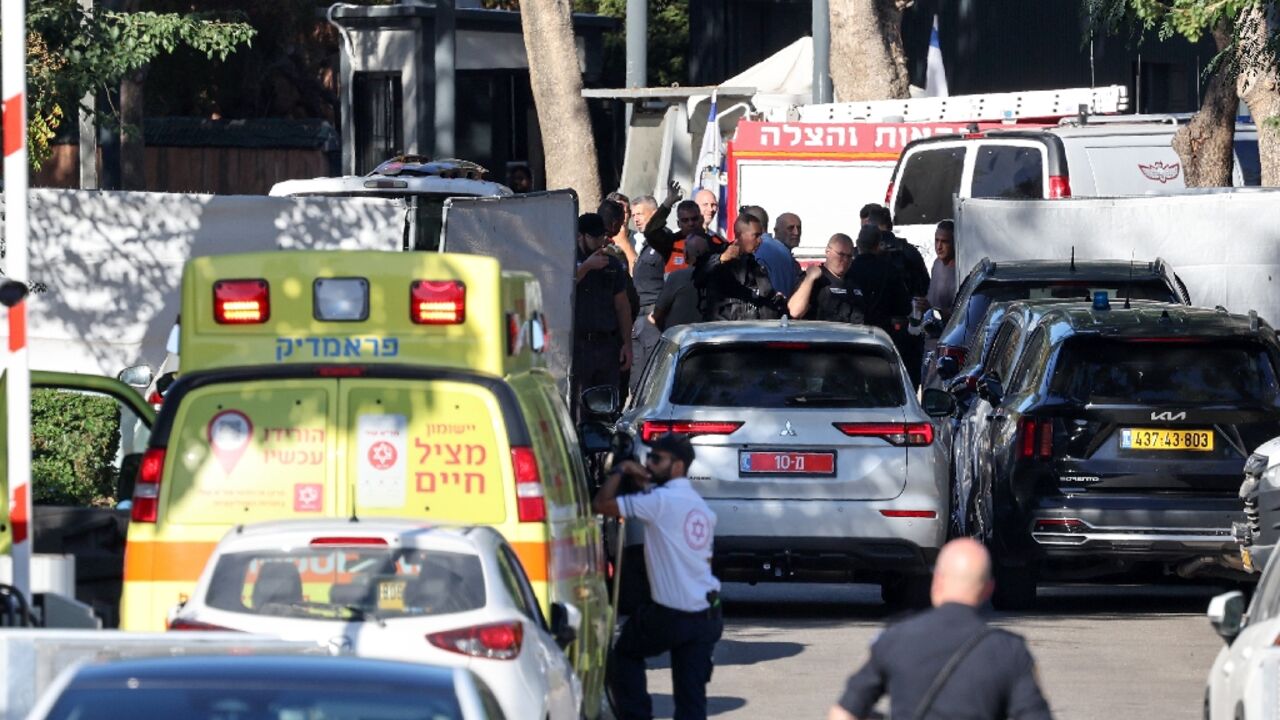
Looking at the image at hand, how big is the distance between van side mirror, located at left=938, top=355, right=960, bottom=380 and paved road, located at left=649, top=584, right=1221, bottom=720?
1.90 meters

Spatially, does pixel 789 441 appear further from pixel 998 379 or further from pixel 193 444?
pixel 193 444

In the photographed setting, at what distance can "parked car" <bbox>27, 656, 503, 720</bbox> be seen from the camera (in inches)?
230

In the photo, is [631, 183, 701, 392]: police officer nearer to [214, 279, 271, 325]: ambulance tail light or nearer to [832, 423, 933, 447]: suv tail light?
[832, 423, 933, 447]: suv tail light

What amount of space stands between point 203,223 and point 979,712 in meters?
12.5

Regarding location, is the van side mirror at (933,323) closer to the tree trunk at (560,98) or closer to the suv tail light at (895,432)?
the suv tail light at (895,432)

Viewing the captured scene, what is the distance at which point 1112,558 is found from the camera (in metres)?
13.7

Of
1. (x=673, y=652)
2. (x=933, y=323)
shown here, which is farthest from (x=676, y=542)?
(x=933, y=323)

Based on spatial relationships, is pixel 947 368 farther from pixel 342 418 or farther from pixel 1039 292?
pixel 342 418

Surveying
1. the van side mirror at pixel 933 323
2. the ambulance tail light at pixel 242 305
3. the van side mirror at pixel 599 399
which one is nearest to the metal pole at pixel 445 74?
the van side mirror at pixel 933 323

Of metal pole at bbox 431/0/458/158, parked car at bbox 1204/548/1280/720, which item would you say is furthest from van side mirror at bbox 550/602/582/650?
metal pole at bbox 431/0/458/158

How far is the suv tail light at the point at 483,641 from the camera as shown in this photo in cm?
794

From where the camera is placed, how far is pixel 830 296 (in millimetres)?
18484

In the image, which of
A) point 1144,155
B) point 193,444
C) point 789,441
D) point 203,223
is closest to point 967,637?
point 193,444

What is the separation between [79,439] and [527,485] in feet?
24.6
